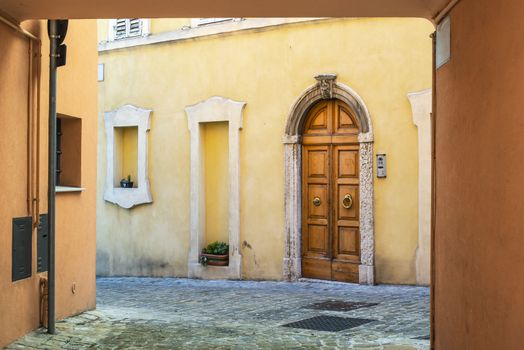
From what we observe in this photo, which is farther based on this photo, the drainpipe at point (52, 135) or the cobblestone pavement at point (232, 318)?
the drainpipe at point (52, 135)

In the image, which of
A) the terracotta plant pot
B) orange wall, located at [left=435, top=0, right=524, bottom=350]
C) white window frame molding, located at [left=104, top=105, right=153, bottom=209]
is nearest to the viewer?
orange wall, located at [left=435, top=0, right=524, bottom=350]

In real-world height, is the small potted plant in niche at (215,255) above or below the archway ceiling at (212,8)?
below

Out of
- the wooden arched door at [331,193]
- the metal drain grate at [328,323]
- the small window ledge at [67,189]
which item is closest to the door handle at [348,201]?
the wooden arched door at [331,193]

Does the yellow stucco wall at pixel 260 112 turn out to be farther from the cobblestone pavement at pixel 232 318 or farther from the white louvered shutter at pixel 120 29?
the cobblestone pavement at pixel 232 318

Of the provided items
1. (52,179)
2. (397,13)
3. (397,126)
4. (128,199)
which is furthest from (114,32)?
(397,13)

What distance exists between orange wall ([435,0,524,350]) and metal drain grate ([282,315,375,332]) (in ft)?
7.34

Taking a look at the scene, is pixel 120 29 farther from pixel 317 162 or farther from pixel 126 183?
pixel 317 162

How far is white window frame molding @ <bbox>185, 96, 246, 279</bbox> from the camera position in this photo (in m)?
13.6

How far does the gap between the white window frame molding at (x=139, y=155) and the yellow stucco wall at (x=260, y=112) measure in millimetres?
128

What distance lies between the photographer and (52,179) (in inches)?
314

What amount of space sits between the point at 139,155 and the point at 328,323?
6.64 m

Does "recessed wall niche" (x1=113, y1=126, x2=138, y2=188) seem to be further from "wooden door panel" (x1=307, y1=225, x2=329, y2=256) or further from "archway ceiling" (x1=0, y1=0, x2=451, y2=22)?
"archway ceiling" (x1=0, y1=0, x2=451, y2=22)

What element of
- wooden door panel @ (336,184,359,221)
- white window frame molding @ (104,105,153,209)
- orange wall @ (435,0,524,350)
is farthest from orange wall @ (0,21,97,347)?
white window frame molding @ (104,105,153,209)

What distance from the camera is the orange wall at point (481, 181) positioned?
435 centimetres
